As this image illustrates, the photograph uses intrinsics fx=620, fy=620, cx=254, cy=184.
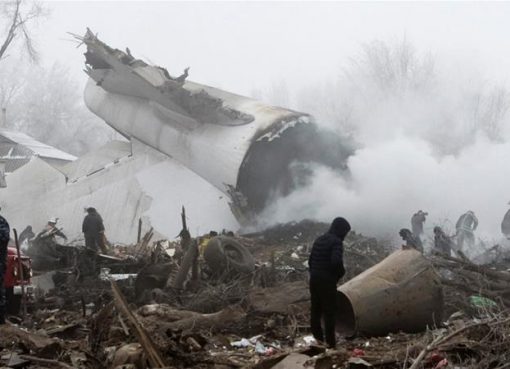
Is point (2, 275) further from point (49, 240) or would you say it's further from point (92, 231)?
point (92, 231)

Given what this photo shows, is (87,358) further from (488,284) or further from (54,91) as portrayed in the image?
(54,91)

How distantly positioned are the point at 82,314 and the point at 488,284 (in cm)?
520

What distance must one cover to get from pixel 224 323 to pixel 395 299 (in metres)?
1.88

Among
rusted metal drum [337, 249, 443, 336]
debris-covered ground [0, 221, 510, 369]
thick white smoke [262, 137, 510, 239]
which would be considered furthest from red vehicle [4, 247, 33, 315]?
thick white smoke [262, 137, 510, 239]

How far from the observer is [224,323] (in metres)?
6.86

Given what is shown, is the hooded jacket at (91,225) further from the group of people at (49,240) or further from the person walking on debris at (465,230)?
the person walking on debris at (465,230)

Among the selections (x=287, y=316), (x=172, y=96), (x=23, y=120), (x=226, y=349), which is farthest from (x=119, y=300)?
(x=23, y=120)

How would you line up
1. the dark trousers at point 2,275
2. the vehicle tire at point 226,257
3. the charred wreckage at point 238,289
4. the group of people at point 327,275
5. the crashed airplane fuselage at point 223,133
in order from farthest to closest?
1. the crashed airplane fuselage at point 223,133
2. the vehicle tire at point 226,257
3. the dark trousers at point 2,275
4. the group of people at point 327,275
5. the charred wreckage at point 238,289

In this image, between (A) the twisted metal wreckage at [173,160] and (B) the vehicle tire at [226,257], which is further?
(A) the twisted metal wreckage at [173,160]

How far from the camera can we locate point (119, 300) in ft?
16.8

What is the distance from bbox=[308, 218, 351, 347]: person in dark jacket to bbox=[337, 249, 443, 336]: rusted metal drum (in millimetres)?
578

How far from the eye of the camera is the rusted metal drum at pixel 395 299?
6582 millimetres

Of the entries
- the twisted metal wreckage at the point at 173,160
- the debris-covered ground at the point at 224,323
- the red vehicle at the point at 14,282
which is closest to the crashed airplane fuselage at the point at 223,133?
the twisted metal wreckage at the point at 173,160

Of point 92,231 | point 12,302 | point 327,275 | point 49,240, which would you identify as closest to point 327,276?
point 327,275
